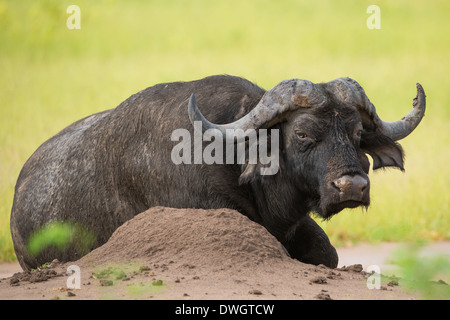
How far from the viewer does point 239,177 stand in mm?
7898

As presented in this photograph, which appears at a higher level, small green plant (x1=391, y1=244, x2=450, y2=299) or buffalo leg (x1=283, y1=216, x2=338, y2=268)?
small green plant (x1=391, y1=244, x2=450, y2=299)

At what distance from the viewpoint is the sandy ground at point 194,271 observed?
19.9ft

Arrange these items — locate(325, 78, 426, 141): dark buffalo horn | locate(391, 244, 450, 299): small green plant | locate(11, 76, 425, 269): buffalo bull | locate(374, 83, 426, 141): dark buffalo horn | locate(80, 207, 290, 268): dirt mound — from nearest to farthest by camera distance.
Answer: locate(391, 244, 450, 299): small green plant < locate(80, 207, 290, 268): dirt mound < locate(11, 76, 425, 269): buffalo bull < locate(325, 78, 426, 141): dark buffalo horn < locate(374, 83, 426, 141): dark buffalo horn

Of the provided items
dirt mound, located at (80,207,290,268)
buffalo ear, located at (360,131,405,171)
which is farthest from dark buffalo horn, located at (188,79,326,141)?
buffalo ear, located at (360,131,405,171)

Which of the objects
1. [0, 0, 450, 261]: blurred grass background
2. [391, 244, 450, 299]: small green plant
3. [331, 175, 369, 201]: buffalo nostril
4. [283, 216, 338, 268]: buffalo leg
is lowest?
[283, 216, 338, 268]: buffalo leg

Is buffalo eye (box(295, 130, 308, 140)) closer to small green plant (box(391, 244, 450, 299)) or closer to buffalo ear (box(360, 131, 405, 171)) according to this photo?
buffalo ear (box(360, 131, 405, 171))

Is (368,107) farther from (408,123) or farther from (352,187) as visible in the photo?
(352,187)

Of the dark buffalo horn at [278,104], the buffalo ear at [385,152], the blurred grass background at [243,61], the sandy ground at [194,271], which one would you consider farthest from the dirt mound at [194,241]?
the blurred grass background at [243,61]

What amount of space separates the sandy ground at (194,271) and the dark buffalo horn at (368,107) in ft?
5.09

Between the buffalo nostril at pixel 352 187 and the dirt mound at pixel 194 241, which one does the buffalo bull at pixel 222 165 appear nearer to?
the buffalo nostril at pixel 352 187

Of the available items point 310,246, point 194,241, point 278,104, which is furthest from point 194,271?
point 310,246

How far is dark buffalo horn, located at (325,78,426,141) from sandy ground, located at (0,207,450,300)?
5.09ft

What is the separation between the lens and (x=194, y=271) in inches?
255

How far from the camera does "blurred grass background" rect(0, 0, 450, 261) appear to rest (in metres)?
14.9
